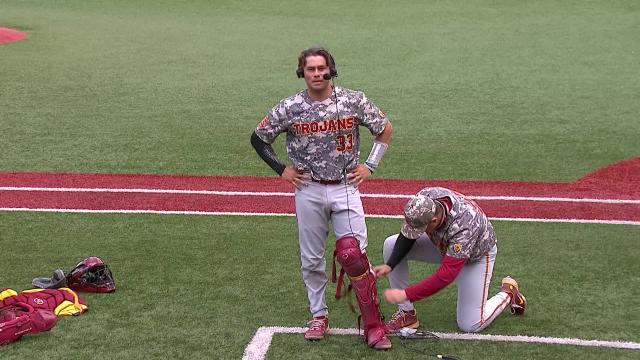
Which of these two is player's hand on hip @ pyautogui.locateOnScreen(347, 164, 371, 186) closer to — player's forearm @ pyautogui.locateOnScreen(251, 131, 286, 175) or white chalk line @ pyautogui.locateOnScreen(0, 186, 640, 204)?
player's forearm @ pyautogui.locateOnScreen(251, 131, 286, 175)

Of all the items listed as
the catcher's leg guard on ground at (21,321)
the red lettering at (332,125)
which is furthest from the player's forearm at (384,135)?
the catcher's leg guard on ground at (21,321)

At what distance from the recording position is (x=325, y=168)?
22.9 ft

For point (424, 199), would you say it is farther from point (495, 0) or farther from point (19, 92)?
point (495, 0)

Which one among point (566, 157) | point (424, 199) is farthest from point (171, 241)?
point (566, 157)

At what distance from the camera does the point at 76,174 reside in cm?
1248

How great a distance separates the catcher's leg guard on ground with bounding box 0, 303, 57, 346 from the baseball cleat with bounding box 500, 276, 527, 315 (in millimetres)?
3593

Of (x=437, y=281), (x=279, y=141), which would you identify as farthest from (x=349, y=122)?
(x=279, y=141)

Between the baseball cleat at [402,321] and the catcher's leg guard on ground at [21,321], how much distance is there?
260 cm

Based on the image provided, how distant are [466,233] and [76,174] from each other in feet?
23.1

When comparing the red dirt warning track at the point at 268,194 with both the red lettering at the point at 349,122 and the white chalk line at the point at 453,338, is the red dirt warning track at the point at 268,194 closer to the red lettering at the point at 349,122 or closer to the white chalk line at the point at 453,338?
the white chalk line at the point at 453,338

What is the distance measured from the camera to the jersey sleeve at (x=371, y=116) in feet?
23.1

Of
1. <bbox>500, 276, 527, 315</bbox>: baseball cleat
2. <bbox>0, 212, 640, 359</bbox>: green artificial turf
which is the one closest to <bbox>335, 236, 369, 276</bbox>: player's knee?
<bbox>0, 212, 640, 359</bbox>: green artificial turf

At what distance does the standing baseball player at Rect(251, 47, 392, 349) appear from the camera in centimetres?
687

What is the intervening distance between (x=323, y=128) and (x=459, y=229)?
123 centimetres
